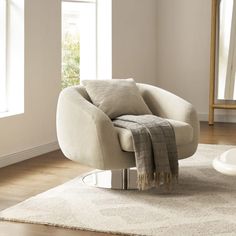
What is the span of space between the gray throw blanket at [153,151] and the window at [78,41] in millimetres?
2743

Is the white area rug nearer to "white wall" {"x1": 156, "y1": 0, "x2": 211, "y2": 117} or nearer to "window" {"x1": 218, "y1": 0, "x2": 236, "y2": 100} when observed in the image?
"window" {"x1": 218, "y1": 0, "x2": 236, "y2": 100}

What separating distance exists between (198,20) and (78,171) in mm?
3895

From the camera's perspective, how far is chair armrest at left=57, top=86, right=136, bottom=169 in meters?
3.95

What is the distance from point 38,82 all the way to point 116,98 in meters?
1.49

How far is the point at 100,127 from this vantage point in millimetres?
3943

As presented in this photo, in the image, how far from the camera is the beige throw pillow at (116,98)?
4.36 m

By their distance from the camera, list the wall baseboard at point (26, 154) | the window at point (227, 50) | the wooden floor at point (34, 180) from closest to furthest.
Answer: the wooden floor at point (34, 180) < the wall baseboard at point (26, 154) < the window at point (227, 50)

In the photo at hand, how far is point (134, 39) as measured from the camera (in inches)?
302

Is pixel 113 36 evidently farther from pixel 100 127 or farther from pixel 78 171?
pixel 100 127

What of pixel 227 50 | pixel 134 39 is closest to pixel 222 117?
pixel 227 50

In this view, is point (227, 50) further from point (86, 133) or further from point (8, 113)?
point (86, 133)

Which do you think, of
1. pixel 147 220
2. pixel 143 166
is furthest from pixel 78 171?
pixel 147 220

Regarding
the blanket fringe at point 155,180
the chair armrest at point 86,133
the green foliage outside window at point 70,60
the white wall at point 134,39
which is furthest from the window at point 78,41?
the blanket fringe at point 155,180

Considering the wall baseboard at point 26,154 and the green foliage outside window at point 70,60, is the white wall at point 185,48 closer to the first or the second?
the green foliage outside window at point 70,60
